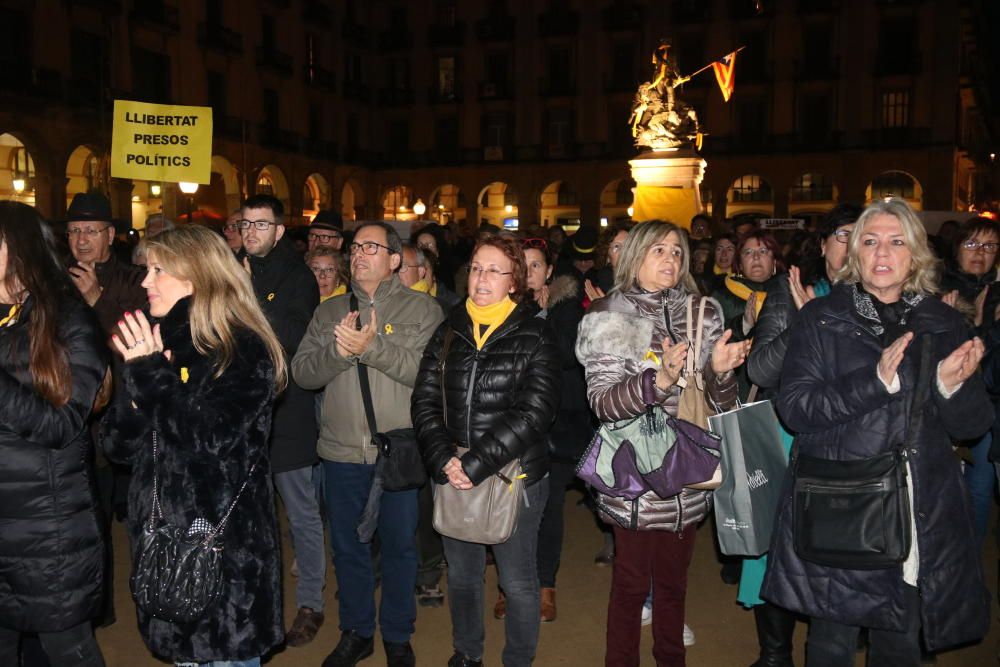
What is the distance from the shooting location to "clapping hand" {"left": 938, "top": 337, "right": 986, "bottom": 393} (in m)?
2.91

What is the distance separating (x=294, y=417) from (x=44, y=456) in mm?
1554

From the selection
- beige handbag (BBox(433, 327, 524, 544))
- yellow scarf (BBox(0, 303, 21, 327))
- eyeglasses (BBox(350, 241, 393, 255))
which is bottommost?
beige handbag (BBox(433, 327, 524, 544))

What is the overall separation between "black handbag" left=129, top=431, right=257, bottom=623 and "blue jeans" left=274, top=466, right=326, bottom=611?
174 centimetres

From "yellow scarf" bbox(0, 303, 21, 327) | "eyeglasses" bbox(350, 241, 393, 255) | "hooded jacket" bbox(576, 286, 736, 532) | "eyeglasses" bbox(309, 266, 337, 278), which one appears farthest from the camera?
"eyeglasses" bbox(309, 266, 337, 278)

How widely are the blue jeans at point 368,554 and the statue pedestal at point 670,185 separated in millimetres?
11612

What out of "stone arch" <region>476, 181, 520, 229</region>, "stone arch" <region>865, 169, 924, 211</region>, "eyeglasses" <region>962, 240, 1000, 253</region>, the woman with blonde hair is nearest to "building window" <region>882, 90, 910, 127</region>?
"stone arch" <region>865, 169, 924, 211</region>

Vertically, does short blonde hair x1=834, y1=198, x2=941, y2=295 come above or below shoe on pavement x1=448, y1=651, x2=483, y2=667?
above

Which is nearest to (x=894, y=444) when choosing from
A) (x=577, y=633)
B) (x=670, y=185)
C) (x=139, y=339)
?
(x=577, y=633)

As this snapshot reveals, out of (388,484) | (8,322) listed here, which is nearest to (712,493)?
(388,484)

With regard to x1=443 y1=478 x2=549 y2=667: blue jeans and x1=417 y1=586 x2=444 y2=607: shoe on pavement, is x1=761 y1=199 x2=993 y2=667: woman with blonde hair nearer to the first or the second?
x1=443 y1=478 x2=549 y2=667: blue jeans

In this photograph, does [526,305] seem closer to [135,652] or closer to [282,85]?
[135,652]

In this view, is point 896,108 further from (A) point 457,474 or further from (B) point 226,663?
(B) point 226,663

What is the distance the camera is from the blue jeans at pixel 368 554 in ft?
13.6

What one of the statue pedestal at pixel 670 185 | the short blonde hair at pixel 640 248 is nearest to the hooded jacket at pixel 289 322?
the short blonde hair at pixel 640 248
